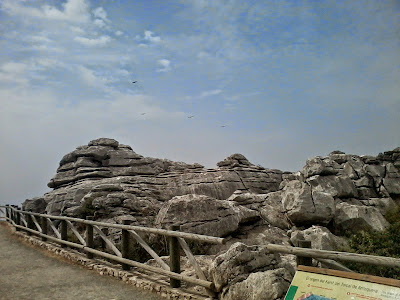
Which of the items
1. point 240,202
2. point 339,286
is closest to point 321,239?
point 240,202

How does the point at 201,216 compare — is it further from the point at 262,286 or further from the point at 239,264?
the point at 262,286

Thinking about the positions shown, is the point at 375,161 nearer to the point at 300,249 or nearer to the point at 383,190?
the point at 383,190

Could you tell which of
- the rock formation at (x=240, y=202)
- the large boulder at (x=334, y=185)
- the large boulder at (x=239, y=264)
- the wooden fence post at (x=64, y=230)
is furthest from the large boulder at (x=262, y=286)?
the large boulder at (x=334, y=185)

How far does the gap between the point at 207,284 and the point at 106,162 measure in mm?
26961

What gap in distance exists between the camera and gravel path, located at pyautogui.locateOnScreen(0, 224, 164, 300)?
25.8ft

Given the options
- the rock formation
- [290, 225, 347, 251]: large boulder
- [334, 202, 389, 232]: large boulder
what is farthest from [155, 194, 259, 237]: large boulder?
[334, 202, 389, 232]: large boulder

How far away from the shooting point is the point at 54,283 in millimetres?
9016

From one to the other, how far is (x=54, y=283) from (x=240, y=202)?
12.5m

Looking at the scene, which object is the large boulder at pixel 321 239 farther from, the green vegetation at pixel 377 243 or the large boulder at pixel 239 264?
the large boulder at pixel 239 264

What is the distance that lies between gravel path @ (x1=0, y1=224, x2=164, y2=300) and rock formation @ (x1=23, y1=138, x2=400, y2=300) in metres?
2.68

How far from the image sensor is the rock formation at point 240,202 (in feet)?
21.6

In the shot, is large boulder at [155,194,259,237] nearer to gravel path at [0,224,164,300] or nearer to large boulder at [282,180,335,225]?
large boulder at [282,180,335,225]

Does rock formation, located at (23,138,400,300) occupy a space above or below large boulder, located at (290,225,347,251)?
above

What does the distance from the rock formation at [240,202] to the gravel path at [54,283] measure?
2.68 meters
